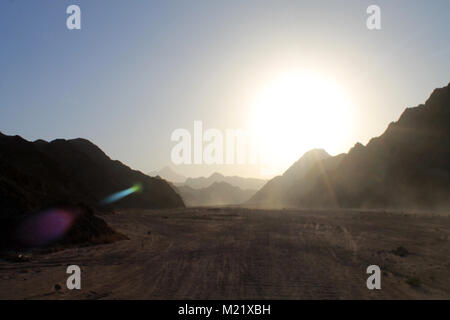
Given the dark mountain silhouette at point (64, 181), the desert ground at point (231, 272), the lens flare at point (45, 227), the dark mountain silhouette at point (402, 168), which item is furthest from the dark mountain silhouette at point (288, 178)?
the lens flare at point (45, 227)

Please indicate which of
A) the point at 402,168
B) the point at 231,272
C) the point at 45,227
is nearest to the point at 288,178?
the point at 402,168

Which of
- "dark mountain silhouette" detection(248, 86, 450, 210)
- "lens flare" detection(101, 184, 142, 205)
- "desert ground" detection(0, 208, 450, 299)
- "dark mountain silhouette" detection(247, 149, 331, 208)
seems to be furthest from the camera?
"dark mountain silhouette" detection(247, 149, 331, 208)

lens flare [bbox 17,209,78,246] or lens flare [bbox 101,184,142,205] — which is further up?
lens flare [bbox 17,209,78,246]

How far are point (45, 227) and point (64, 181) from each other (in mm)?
37019

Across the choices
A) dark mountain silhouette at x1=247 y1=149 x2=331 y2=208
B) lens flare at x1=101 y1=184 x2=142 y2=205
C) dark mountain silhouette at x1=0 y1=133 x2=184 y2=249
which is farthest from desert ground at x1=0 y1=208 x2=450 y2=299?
dark mountain silhouette at x1=247 y1=149 x2=331 y2=208

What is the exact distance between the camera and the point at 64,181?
53219mm

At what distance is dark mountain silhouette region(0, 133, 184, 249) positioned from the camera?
20688 millimetres

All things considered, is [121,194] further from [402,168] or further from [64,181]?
[402,168]

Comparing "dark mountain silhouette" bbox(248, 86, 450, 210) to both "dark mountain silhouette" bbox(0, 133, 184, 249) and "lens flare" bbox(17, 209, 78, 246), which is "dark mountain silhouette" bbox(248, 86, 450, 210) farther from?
"lens flare" bbox(17, 209, 78, 246)

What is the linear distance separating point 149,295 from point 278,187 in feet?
501

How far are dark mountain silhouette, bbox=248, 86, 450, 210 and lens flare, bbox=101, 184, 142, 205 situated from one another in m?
48.1

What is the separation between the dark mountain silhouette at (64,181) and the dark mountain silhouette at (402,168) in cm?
4671

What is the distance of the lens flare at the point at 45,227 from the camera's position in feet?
57.0
